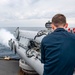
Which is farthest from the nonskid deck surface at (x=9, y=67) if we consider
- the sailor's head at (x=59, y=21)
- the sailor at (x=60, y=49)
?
the sailor's head at (x=59, y=21)

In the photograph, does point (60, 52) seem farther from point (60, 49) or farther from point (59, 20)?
point (59, 20)

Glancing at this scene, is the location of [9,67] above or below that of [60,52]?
below

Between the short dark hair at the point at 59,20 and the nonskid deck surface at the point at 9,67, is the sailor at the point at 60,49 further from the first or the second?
the nonskid deck surface at the point at 9,67

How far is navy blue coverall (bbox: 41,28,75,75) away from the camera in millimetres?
2361

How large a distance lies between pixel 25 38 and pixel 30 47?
832 mm

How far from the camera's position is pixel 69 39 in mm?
2383

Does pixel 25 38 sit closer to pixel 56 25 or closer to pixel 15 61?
pixel 15 61

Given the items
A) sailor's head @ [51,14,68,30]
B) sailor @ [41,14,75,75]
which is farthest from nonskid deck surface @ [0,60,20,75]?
sailor's head @ [51,14,68,30]

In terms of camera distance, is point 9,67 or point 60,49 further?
point 9,67

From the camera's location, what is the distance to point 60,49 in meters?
2.37

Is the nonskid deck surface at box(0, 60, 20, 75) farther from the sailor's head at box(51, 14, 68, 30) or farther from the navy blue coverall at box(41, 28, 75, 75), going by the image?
the sailor's head at box(51, 14, 68, 30)

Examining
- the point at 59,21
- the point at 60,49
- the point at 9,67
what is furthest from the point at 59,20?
the point at 9,67

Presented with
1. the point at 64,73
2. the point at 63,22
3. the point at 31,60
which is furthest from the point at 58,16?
the point at 31,60

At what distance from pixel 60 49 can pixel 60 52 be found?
1.3 inches
